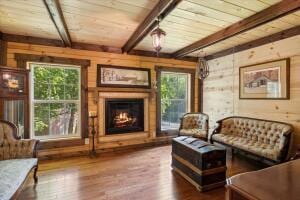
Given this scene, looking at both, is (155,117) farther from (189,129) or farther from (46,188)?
(46,188)

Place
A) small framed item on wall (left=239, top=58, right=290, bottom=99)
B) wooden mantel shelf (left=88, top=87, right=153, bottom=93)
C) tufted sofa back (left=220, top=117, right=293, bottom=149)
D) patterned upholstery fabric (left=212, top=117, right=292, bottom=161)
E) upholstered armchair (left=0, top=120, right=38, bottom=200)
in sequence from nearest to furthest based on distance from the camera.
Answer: upholstered armchair (left=0, top=120, right=38, bottom=200) → patterned upholstery fabric (left=212, top=117, right=292, bottom=161) → tufted sofa back (left=220, top=117, right=293, bottom=149) → small framed item on wall (left=239, top=58, right=290, bottom=99) → wooden mantel shelf (left=88, top=87, right=153, bottom=93)

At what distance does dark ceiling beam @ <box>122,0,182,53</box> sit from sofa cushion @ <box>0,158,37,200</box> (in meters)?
2.52

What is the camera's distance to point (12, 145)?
2.62 metres

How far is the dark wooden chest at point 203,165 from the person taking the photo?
2541 mm

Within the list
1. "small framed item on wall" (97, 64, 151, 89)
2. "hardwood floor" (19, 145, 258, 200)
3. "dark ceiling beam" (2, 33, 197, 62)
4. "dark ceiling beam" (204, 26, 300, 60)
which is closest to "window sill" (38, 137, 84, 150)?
"hardwood floor" (19, 145, 258, 200)

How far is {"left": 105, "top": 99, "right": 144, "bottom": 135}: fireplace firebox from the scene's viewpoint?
4389mm

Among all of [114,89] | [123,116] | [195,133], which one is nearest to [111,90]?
[114,89]

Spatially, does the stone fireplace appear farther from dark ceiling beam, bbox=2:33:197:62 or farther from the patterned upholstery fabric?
the patterned upholstery fabric

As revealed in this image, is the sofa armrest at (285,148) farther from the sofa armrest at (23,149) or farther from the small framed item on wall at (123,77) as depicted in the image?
the sofa armrest at (23,149)

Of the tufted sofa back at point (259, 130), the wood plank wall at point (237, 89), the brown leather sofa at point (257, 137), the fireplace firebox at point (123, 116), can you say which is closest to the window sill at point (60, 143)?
the fireplace firebox at point (123, 116)

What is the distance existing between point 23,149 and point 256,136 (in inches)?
160

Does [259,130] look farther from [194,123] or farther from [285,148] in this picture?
[194,123]

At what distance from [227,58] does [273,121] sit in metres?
1.87

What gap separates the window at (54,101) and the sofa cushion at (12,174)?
1.60 metres
